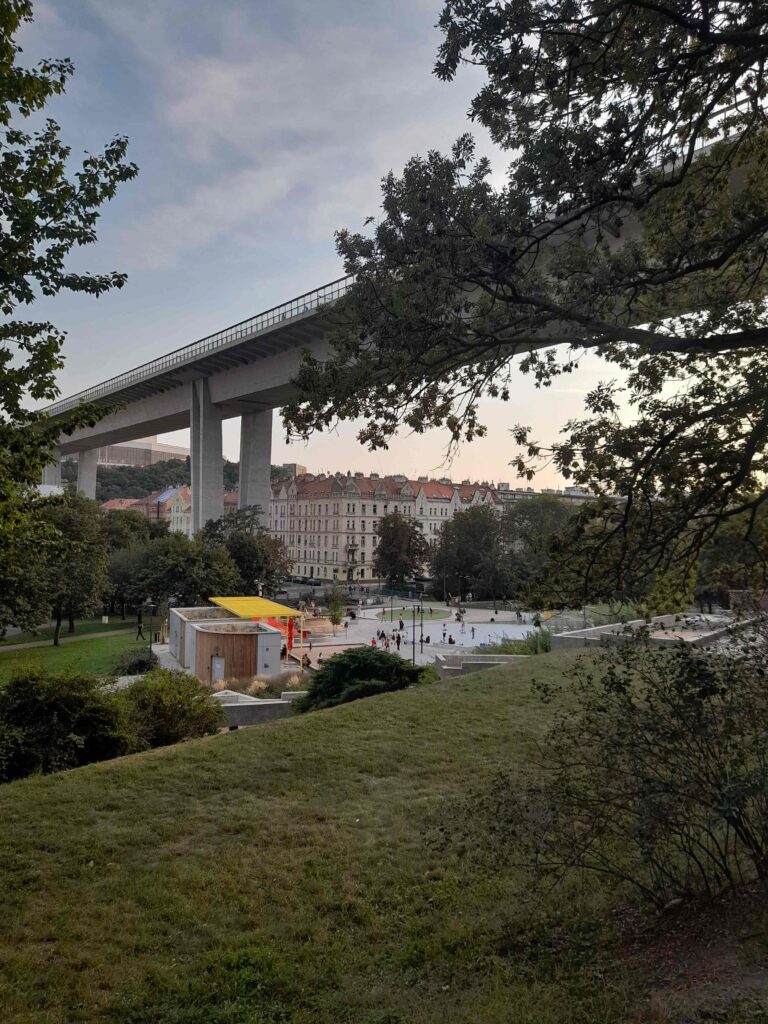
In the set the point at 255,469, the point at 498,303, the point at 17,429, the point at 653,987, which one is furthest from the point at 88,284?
the point at 255,469

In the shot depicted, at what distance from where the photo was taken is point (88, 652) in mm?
35531

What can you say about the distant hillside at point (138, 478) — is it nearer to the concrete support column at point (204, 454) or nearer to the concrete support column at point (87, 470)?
the concrete support column at point (87, 470)

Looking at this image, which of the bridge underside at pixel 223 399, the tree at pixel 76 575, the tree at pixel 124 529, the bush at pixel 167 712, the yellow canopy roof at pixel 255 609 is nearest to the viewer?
the bush at pixel 167 712

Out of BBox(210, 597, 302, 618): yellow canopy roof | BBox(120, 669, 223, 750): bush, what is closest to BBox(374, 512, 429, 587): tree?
BBox(210, 597, 302, 618): yellow canopy roof

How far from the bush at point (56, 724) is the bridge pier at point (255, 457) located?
1307 inches

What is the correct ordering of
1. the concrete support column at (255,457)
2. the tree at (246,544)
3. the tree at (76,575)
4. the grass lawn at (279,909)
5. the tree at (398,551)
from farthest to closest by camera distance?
the tree at (398,551)
the tree at (246,544)
the concrete support column at (255,457)
the tree at (76,575)
the grass lawn at (279,909)

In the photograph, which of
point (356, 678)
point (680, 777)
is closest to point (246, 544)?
point (356, 678)

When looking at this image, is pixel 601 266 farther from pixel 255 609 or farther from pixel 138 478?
pixel 138 478

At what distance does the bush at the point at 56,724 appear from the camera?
983cm

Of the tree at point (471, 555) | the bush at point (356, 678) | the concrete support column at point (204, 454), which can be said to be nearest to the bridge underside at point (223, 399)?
the concrete support column at point (204, 454)

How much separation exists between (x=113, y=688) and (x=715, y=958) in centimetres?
1057

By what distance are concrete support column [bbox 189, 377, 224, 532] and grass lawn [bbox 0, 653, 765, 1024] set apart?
34.3 m

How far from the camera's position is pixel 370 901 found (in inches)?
224

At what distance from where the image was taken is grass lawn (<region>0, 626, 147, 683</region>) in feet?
98.9
